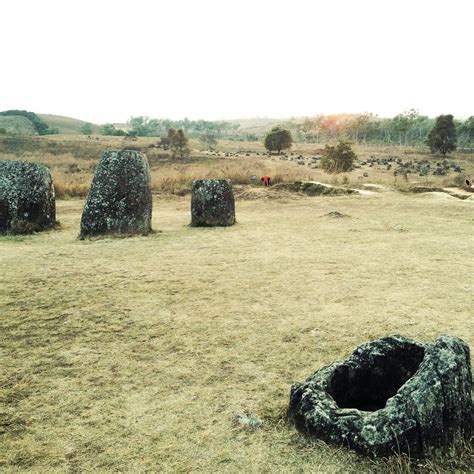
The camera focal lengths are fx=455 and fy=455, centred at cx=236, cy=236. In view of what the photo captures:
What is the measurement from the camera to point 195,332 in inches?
182

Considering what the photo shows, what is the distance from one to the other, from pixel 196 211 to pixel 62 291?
18.8 feet

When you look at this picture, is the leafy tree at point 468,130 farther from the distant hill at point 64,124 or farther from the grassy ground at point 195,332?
the distant hill at point 64,124

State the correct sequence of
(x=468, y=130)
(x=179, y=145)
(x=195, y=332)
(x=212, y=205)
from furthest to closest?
(x=468, y=130)
(x=179, y=145)
(x=212, y=205)
(x=195, y=332)

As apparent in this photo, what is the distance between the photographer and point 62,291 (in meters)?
5.84

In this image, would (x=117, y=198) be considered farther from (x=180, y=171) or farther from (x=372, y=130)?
(x=372, y=130)

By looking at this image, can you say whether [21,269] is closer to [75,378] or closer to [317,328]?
[75,378]

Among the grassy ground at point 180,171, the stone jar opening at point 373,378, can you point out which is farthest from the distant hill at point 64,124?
the stone jar opening at point 373,378

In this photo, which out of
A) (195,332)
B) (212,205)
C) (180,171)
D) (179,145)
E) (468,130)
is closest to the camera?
(195,332)

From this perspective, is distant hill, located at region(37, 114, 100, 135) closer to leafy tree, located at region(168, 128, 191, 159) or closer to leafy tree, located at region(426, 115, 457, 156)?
leafy tree, located at region(168, 128, 191, 159)

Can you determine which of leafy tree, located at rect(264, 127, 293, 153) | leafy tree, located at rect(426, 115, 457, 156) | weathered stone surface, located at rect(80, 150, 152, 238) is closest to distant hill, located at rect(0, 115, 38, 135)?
leafy tree, located at rect(264, 127, 293, 153)

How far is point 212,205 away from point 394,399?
28.7 ft

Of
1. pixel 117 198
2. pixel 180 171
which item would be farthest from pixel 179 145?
pixel 117 198

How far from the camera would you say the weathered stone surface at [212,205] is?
11172 millimetres

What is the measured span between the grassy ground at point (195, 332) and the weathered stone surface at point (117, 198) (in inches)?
19.1
